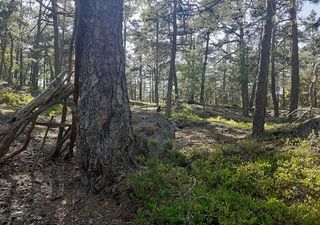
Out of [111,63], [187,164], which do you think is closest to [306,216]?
[187,164]

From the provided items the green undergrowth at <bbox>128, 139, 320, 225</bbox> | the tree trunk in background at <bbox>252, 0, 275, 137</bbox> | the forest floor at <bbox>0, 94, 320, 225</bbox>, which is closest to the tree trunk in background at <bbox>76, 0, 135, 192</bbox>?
the forest floor at <bbox>0, 94, 320, 225</bbox>

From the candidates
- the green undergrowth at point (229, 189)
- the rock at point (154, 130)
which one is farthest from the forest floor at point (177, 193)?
the rock at point (154, 130)

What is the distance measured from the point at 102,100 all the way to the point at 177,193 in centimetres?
177

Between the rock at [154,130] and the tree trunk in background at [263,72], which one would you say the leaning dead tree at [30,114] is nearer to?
the rock at [154,130]

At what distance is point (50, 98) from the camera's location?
6.16 m

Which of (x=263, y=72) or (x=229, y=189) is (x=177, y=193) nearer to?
(x=229, y=189)

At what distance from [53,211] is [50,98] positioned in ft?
8.12

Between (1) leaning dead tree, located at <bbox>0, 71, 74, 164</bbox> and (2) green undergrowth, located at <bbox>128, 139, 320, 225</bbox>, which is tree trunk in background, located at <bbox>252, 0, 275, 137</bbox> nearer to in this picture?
(2) green undergrowth, located at <bbox>128, 139, 320, 225</bbox>

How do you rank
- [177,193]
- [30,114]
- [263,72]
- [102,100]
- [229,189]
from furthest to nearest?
1. [263,72]
2. [30,114]
3. [102,100]
4. [229,189]
5. [177,193]

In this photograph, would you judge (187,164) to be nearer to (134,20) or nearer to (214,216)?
(214,216)

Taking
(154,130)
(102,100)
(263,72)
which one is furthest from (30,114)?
(263,72)

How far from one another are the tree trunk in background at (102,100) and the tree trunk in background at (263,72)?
19.6ft

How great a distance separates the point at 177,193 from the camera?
4457 mm

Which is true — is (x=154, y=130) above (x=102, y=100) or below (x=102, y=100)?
below
